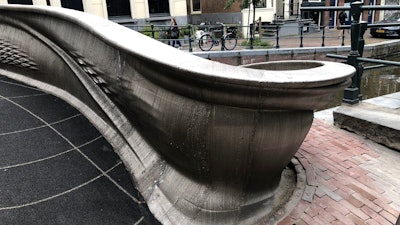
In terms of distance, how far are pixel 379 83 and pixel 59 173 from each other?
35.1 feet

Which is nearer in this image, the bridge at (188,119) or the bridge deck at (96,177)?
the bridge at (188,119)

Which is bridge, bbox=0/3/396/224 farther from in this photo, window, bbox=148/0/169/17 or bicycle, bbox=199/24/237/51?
window, bbox=148/0/169/17

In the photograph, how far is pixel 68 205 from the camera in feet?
7.99

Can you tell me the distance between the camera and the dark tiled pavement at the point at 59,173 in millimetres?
2365

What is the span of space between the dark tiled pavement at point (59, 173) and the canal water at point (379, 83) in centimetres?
694

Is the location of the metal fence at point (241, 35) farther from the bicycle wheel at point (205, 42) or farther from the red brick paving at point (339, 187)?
the red brick paving at point (339, 187)

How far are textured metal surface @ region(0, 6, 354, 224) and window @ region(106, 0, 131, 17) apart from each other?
17474 millimetres

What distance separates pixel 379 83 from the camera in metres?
10.6

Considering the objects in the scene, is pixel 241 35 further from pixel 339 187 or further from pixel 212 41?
pixel 339 187

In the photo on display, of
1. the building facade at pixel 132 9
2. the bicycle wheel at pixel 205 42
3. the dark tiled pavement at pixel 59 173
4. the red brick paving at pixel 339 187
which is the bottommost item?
the red brick paving at pixel 339 187

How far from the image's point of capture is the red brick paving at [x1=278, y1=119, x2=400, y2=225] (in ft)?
7.86

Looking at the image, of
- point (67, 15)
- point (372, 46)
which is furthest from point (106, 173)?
point (372, 46)

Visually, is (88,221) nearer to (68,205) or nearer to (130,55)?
(68,205)

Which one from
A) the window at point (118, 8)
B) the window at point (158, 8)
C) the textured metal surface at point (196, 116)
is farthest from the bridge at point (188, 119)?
the window at point (158, 8)
